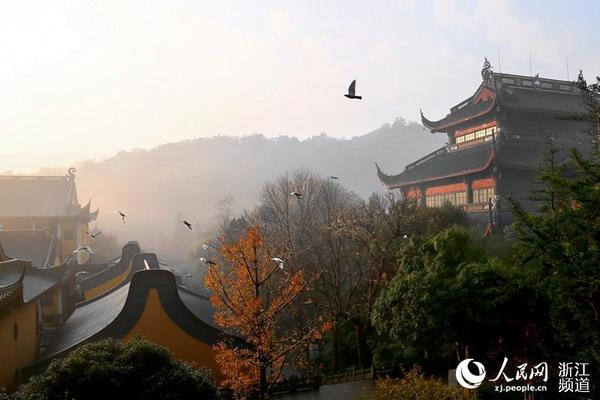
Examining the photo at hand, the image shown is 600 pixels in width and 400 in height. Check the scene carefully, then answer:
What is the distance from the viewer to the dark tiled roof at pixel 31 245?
3052 centimetres

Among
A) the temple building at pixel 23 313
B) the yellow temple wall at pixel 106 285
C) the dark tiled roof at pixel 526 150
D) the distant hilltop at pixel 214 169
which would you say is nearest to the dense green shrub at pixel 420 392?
the temple building at pixel 23 313

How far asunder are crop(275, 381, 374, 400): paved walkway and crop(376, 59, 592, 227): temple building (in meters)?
13.2

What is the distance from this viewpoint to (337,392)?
1569 centimetres

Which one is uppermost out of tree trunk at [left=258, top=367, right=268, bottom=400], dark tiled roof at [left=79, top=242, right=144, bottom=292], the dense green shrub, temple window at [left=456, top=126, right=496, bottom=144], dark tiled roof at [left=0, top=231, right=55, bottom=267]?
temple window at [left=456, top=126, right=496, bottom=144]

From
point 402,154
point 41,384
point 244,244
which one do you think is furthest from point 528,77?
point 402,154

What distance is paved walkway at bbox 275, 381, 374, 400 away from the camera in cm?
1505

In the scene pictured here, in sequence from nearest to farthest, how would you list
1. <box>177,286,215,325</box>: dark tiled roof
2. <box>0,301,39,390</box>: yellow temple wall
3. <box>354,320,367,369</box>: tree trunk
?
<box>0,301,39,390</box>: yellow temple wall → <box>177,286,215,325</box>: dark tiled roof → <box>354,320,367,369</box>: tree trunk

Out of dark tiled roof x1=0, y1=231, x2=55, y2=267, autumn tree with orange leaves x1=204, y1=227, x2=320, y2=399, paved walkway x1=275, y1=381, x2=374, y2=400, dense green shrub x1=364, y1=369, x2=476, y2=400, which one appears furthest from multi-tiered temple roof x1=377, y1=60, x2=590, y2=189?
dark tiled roof x1=0, y1=231, x2=55, y2=267

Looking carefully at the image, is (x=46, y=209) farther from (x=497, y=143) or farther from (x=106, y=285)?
(x=497, y=143)

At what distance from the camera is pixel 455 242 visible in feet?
50.7

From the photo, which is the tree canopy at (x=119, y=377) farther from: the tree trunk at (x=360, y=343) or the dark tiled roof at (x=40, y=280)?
the tree trunk at (x=360, y=343)

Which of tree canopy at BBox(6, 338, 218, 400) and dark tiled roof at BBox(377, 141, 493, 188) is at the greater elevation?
Answer: dark tiled roof at BBox(377, 141, 493, 188)

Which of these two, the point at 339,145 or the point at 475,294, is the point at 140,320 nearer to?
the point at 475,294

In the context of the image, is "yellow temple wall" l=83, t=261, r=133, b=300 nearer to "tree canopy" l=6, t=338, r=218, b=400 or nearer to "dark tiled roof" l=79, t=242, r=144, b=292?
"dark tiled roof" l=79, t=242, r=144, b=292
